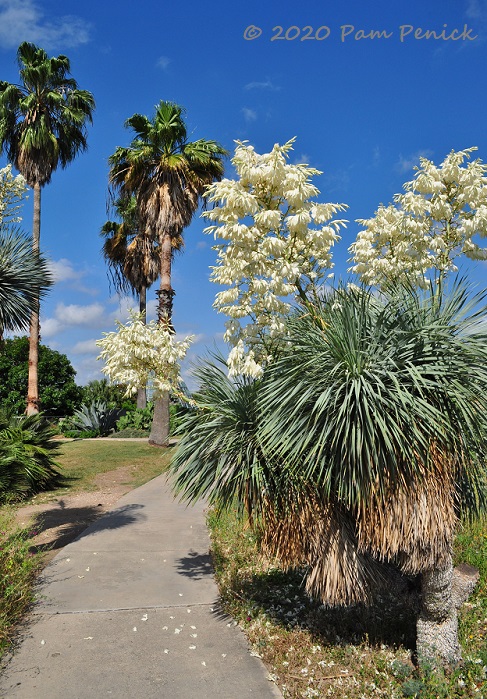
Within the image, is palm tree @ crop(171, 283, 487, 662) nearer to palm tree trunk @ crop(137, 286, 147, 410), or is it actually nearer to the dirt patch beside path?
the dirt patch beside path

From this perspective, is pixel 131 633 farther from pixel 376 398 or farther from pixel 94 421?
pixel 94 421

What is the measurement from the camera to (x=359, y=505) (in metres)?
4.80

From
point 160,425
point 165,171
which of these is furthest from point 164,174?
point 160,425

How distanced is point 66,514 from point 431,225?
8.45 metres

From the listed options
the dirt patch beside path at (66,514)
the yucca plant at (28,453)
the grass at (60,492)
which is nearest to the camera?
the grass at (60,492)

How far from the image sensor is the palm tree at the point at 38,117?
23734 millimetres

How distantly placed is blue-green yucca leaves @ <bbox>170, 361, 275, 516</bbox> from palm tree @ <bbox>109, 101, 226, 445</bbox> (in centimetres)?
1465

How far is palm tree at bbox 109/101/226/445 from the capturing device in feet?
68.0

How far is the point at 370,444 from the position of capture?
471cm

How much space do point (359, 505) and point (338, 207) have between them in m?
2.85

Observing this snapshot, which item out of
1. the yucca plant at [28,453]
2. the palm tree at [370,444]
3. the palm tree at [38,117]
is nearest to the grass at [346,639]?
the palm tree at [370,444]

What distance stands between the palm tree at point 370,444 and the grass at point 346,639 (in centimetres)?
33

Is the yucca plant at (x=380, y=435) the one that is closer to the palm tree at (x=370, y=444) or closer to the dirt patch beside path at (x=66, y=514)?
the palm tree at (x=370, y=444)

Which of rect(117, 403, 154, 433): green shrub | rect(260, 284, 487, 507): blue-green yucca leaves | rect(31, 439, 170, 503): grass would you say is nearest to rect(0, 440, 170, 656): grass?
rect(31, 439, 170, 503): grass
